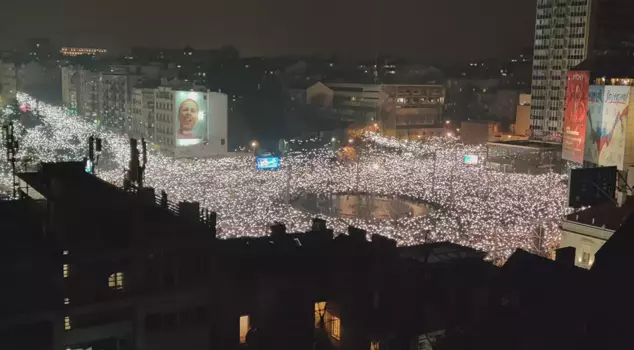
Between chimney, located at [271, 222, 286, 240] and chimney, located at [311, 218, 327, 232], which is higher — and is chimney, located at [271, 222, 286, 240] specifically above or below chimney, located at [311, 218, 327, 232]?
above

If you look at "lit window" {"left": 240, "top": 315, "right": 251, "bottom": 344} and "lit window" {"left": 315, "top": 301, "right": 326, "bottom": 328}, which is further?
"lit window" {"left": 315, "top": 301, "right": 326, "bottom": 328}

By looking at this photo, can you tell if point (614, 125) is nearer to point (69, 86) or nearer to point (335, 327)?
point (335, 327)

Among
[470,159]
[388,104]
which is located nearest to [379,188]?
[470,159]

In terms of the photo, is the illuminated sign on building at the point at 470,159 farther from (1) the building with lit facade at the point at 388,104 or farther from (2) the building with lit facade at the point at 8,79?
(2) the building with lit facade at the point at 8,79

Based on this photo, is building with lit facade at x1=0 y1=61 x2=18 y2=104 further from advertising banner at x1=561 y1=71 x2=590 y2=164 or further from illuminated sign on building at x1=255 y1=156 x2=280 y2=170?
advertising banner at x1=561 y1=71 x2=590 y2=164

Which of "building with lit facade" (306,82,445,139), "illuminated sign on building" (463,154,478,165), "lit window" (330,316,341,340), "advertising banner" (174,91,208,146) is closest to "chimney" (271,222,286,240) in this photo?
"lit window" (330,316,341,340)

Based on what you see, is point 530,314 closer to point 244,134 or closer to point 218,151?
point 218,151

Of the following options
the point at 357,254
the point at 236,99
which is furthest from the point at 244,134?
the point at 357,254
